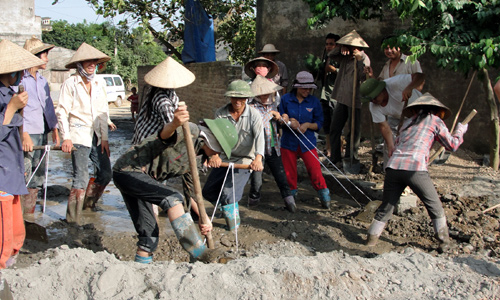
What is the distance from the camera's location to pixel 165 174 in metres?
4.31

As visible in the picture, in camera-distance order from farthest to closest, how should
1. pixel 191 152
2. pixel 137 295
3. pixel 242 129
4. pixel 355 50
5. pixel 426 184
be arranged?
pixel 355 50 → pixel 242 129 → pixel 426 184 → pixel 191 152 → pixel 137 295

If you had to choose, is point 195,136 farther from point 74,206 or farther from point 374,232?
point 74,206

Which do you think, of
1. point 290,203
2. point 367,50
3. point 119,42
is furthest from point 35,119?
point 119,42

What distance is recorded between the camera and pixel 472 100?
26.8 ft

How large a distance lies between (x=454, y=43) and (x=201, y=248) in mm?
3254

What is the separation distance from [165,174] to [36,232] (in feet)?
6.28

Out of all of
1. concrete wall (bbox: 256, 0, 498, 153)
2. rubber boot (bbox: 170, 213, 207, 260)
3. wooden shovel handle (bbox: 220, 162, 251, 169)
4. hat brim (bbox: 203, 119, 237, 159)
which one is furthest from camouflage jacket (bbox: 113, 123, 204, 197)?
concrete wall (bbox: 256, 0, 498, 153)

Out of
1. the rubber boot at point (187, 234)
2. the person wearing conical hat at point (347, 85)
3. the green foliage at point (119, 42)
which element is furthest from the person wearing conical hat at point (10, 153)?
the green foliage at point (119, 42)

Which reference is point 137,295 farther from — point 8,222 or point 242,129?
point 242,129

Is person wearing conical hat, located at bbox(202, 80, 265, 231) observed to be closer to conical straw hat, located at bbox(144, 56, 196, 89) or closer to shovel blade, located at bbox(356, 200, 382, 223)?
conical straw hat, located at bbox(144, 56, 196, 89)

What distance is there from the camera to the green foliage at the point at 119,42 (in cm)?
1406

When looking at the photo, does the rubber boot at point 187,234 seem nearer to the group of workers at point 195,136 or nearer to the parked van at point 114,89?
the group of workers at point 195,136

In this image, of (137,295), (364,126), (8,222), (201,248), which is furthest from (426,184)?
(364,126)

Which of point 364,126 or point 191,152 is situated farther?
point 364,126
